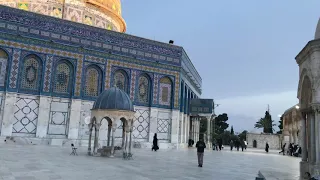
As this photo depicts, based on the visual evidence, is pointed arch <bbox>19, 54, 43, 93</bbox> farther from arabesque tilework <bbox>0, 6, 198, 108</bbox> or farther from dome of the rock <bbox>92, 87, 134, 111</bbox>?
dome of the rock <bbox>92, 87, 134, 111</bbox>

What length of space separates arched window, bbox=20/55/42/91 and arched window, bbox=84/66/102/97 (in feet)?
10.6

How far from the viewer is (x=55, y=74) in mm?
21828

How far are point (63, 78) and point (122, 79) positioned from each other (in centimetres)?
429

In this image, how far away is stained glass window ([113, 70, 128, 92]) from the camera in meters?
23.8

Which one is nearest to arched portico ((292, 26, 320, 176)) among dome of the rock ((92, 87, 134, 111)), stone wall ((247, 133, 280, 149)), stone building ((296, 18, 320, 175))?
stone building ((296, 18, 320, 175))

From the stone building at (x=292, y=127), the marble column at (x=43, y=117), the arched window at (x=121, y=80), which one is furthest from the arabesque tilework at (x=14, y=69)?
the stone building at (x=292, y=127)

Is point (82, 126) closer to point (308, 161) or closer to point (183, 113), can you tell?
point (183, 113)

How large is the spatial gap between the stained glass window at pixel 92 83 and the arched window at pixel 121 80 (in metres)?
1.28

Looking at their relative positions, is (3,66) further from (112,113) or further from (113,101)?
(112,113)

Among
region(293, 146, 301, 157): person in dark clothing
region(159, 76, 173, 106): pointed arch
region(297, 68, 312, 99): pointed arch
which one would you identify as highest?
region(159, 76, 173, 106): pointed arch

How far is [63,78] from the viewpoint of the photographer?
22.1m

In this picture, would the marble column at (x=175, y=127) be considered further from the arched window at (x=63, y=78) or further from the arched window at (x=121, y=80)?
the arched window at (x=63, y=78)

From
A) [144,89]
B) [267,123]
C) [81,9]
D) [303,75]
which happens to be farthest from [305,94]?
[267,123]

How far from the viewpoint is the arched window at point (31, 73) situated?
2088 centimetres
